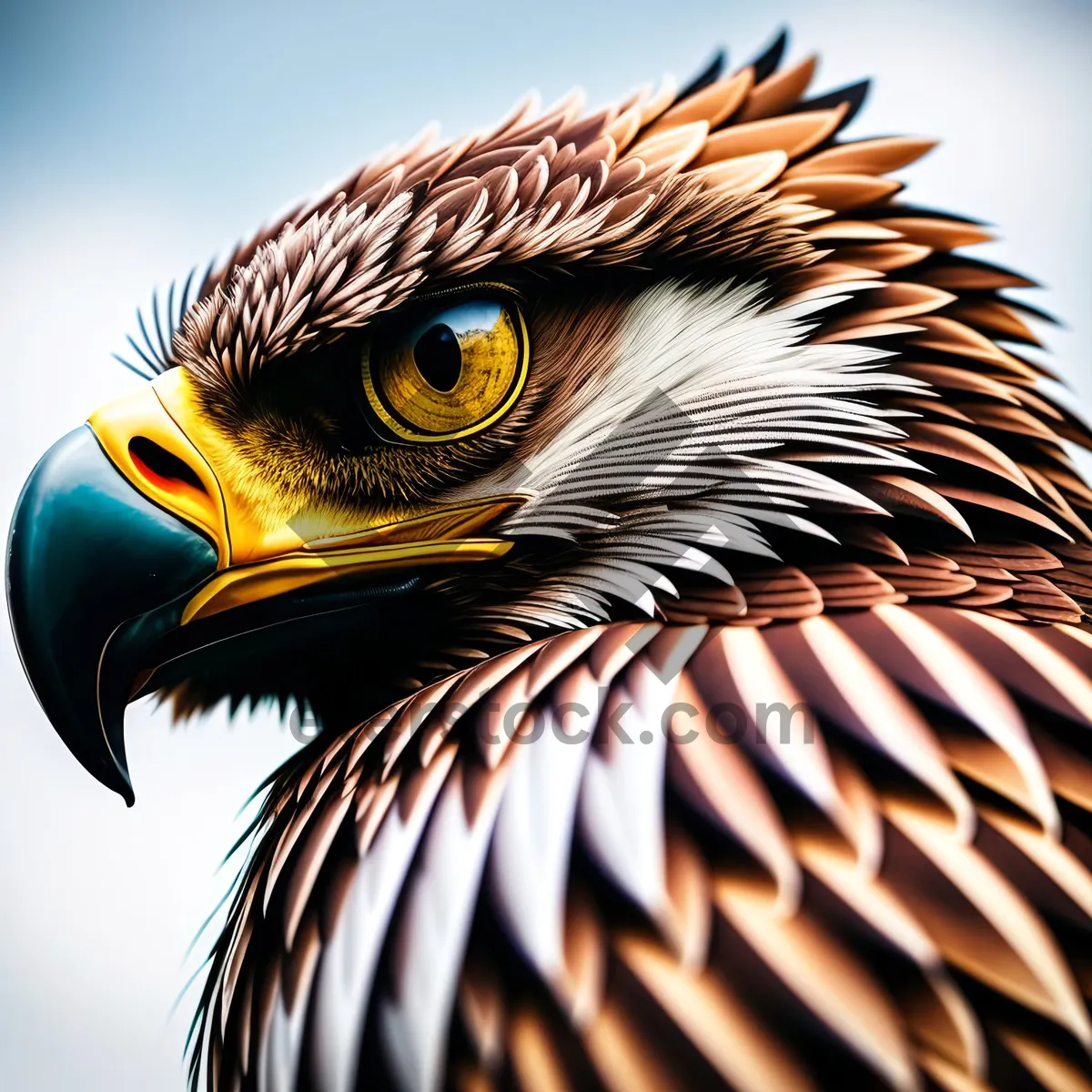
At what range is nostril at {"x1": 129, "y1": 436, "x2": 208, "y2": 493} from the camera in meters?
0.66

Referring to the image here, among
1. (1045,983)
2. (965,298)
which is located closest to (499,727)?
(1045,983)

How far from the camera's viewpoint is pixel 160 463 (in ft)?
2.20

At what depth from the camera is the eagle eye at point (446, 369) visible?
0.67 m

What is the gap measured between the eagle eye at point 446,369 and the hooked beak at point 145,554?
64 millimetres

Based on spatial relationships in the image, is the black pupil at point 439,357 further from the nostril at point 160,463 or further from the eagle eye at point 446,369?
the nostril at point 160,463

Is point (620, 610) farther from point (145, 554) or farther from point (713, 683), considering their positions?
point (145, 554)

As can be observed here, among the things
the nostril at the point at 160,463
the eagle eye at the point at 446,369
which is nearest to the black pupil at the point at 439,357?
the eagle eye at the point at 446,369

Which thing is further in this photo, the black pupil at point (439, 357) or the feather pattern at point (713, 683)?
the black pupil at point (439, 357)

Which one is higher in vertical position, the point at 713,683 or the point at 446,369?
the point at 446,369

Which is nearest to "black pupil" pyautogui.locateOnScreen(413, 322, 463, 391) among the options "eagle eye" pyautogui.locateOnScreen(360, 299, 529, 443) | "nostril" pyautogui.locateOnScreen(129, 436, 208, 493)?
"eagle eye" pyautogui.locateOnScreen(360, 299, 529, 443)

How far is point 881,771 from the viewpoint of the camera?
0.52 m

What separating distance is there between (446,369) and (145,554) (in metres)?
0.24

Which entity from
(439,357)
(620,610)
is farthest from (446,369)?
(620,610)

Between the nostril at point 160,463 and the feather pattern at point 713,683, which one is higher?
the nostril at point 160,463
